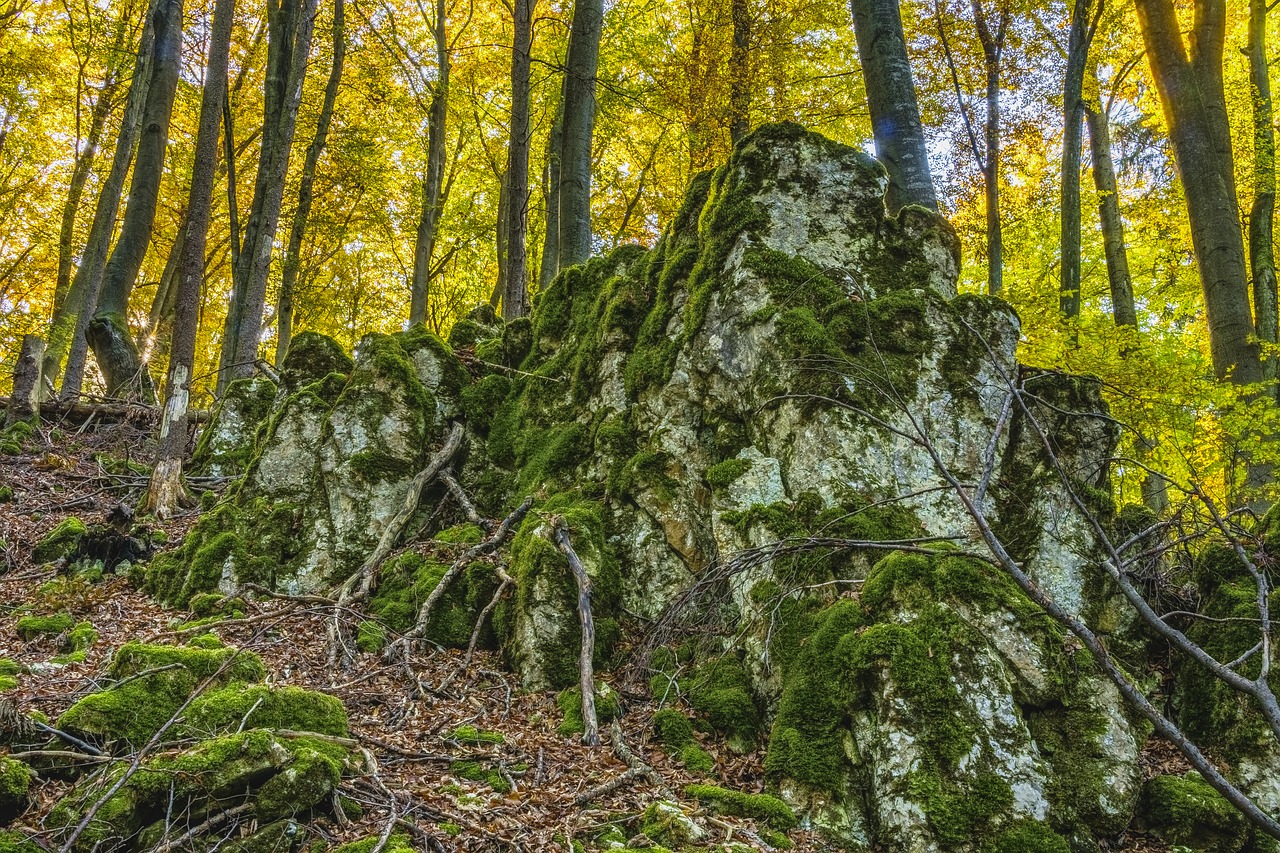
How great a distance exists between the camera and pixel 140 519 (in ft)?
26.1

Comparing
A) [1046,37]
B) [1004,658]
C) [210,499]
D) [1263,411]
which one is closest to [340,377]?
[210,499]

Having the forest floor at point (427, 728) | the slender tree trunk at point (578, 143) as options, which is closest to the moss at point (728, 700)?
the forest floor at point (427, 728)

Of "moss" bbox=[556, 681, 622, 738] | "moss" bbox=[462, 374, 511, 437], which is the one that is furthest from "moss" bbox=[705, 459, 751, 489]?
"moss" bbox=[462, 374, 511, 437]

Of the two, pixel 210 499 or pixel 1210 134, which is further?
pixel 1210 134

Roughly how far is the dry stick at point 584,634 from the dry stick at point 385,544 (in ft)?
5.89

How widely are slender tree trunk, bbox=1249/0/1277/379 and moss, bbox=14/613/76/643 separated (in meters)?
14.7

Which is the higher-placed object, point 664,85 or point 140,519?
point 664,85

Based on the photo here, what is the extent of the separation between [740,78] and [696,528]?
11.6 m

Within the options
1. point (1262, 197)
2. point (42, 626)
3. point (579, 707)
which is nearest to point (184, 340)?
point (42, 626)

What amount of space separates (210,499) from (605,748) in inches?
259

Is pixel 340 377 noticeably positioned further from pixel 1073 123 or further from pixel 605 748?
pixel 1073 123

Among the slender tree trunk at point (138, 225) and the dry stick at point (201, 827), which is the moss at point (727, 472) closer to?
the dry stick at point (201, 827)

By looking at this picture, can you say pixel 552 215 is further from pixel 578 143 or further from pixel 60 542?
pixel 60 542

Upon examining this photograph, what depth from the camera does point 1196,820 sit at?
4074mm
